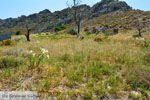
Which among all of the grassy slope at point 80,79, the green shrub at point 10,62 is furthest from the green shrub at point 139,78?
the green shrub at point 10,62

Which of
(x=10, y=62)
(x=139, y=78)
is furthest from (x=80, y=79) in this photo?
(x=10, y=62)

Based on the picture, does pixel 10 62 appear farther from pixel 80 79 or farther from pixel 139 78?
pixel 139 78

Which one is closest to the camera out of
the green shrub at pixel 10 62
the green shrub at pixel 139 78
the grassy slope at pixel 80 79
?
the grassy slope at pixel 80 79

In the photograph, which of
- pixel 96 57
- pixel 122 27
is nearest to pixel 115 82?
pixel 96 57

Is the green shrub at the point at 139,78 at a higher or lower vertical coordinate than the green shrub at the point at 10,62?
lower

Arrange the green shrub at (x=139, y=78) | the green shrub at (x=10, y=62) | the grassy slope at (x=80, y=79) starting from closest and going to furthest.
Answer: the grassy slope at (x=80, y=79), the green shrub at (x=139, y=78), the green shrub at (x=10, y=62)

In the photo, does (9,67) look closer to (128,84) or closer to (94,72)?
(94,72)

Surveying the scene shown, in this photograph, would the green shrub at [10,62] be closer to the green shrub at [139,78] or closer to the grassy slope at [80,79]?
the grassy slope at [80,79]

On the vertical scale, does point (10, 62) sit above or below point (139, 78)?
above

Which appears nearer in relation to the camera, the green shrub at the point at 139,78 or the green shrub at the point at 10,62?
the green shrub at the point at 139,78

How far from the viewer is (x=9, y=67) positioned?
23.3 ft

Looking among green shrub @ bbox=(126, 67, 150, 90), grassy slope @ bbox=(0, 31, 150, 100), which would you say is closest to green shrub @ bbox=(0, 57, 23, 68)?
grassy slope @ bbox=(0, 31, 150, 100)

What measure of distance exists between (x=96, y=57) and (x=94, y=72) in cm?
210

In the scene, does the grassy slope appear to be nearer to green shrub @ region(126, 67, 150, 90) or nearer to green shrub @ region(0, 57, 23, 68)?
green shrub @ region(126, 67, 150, 90)
